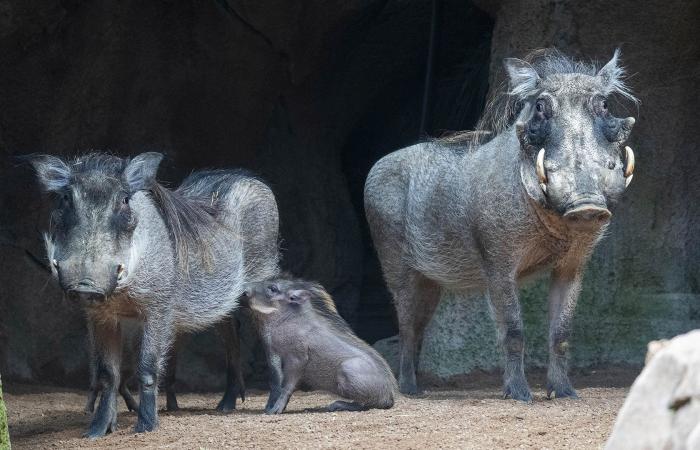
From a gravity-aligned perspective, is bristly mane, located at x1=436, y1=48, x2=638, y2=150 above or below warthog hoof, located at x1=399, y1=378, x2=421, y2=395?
above

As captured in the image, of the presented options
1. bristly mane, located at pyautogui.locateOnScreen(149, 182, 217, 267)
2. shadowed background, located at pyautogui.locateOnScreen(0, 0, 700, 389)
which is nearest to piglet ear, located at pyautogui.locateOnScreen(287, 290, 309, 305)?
bristly mane, located at pyautogui.locateOnScreen(149, 182, 217, 267)

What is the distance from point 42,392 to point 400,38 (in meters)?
3.83

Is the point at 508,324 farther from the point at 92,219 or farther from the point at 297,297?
the point at 92,219

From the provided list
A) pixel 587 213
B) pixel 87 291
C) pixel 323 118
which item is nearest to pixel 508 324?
pixel 587 213

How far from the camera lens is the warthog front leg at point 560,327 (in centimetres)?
618

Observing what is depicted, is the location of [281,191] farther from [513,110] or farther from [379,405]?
[379,405]

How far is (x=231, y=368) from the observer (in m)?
6.98

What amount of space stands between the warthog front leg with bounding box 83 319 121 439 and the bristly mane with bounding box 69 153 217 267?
1.72ft

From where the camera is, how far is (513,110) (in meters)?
6.76

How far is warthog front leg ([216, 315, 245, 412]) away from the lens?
6801 millimetres

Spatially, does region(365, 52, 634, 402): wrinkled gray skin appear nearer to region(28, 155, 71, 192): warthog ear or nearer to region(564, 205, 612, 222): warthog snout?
region(564, 205, 612, 222): warthog snout

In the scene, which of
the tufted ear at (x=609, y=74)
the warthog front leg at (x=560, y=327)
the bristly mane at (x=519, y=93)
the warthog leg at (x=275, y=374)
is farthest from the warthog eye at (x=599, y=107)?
the warthog leg at (x=275, y=374)

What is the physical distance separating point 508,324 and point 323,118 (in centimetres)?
359

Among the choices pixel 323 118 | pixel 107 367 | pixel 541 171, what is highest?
pixel 323 118
